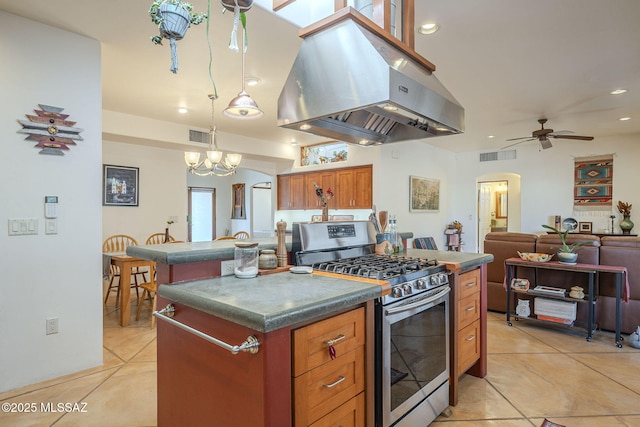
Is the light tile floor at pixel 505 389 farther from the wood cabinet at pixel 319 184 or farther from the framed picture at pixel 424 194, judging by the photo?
the wood cabinet at pixel 319 184

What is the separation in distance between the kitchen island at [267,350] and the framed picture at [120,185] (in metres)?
4.22

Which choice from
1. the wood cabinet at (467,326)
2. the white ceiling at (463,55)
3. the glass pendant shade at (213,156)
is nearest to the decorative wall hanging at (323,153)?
the white ceiling at (463,55)

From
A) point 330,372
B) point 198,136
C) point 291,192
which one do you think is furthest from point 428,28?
point 291,192

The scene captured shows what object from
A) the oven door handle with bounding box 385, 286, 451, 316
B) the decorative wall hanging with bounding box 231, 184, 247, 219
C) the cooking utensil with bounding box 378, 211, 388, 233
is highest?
the decorative wall hanging with bounding box 231, 184, 247, 219

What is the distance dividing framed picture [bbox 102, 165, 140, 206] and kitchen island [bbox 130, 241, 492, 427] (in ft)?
13.8

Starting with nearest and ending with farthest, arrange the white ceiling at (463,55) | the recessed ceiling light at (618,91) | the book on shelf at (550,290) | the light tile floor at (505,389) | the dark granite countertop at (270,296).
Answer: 1. the dark granite countertop at (270,296)
2. the light tile floor at (505,389)
3. the white ceiling at (463,55)
4. the book on shelf at (550,290)
5. the recessed ceiling light at (618,91)

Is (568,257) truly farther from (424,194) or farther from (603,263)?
(424,194)

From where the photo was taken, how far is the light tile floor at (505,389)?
6.97 ft

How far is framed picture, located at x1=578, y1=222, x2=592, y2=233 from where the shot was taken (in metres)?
6.41

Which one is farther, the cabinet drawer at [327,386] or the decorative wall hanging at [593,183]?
the decorative wall hanging at [593,183]

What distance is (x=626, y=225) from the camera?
19.4 feet

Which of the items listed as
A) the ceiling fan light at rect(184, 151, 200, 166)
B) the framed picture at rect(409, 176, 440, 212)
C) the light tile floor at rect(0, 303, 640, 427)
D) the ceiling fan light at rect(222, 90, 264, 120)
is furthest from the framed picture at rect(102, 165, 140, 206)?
the framed picture at rect(409, 176, 440, 212)

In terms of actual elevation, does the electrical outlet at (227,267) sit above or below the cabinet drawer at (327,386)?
above

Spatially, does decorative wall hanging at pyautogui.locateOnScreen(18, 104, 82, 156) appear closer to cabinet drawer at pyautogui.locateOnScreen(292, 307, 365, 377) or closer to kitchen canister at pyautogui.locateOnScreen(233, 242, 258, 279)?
kitchen canister at pyautogui.locateOnScreen(233, 242, 258, 279)
